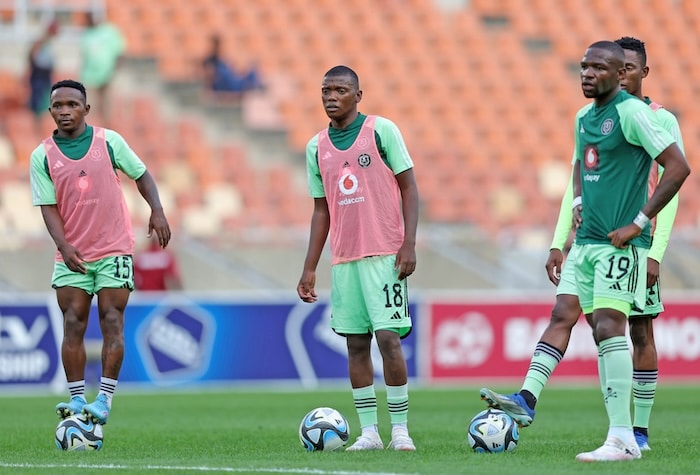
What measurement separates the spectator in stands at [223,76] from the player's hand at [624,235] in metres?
15.3

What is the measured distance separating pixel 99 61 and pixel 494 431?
14232 millimetres

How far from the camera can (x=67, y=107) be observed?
925cm

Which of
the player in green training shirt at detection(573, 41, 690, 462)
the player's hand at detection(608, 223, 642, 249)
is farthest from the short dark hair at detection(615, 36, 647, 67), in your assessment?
the player's hand at detection(608, 223, 642, 249)

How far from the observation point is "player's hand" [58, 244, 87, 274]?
9211mm

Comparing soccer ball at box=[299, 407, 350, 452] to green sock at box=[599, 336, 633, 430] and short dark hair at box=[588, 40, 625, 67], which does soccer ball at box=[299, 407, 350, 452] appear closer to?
green sock at box=[599, 336, 633, 430]

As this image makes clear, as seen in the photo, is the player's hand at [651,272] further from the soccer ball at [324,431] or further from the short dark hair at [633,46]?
the soccer ball at [324,431]

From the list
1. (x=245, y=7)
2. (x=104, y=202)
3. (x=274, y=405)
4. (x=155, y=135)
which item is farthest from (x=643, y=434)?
(x=245, y=7)

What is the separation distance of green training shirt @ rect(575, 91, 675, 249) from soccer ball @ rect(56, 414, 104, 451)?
11.1 feet

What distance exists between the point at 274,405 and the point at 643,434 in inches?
256

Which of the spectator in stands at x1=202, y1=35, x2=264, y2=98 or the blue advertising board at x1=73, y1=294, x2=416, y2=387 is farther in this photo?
the spectator in stands at x1=202, y1=35, x2=264, y2=98

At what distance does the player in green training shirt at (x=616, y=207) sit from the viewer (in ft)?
24.5

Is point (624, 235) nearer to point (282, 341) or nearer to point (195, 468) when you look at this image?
point (195, 468)

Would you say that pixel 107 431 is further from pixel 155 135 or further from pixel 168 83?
pixel 168 83

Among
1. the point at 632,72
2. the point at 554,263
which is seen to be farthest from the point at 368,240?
the point at 632,72
